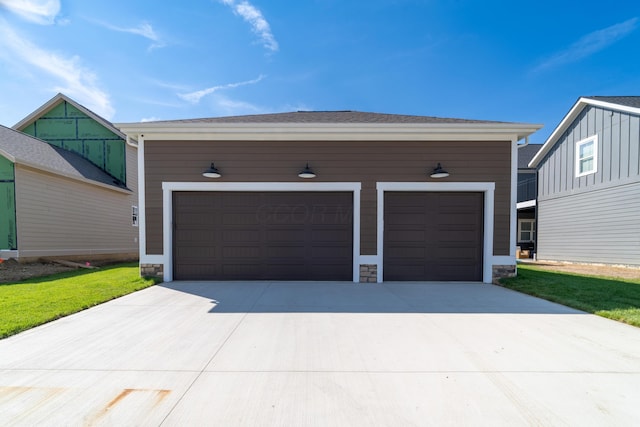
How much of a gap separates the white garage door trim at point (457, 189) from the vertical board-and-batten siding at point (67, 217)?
10.9 m

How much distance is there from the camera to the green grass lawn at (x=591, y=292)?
14.2 ft

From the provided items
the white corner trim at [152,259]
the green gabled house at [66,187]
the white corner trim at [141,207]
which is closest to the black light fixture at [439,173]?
the white corner trim at [152,259]

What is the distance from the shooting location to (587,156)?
11070 mm

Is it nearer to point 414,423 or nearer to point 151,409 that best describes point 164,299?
point 151,409

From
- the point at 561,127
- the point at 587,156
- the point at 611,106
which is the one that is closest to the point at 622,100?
the point at 611,106

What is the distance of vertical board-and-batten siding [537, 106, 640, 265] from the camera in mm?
9312

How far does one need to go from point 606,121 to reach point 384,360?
1285 centimetres

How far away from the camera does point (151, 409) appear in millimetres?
2121

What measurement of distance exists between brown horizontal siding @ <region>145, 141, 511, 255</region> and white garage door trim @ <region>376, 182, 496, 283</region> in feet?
0.39

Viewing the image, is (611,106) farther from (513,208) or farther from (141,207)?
(141,207)

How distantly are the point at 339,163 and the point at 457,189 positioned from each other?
283 cm

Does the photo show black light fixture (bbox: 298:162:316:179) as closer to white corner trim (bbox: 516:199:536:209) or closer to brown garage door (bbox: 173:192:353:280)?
brown garage door (bbox: 173:192:353:280)

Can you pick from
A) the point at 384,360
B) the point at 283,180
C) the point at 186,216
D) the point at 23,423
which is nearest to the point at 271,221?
the point at 283,180

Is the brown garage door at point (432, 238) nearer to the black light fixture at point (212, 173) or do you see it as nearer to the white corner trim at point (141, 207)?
the black light fixture at point (212, 173)
